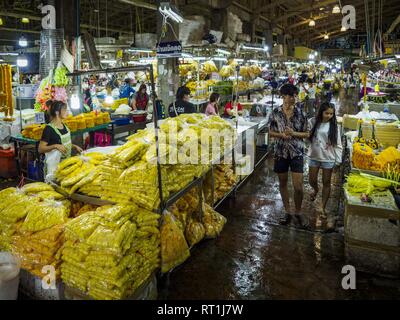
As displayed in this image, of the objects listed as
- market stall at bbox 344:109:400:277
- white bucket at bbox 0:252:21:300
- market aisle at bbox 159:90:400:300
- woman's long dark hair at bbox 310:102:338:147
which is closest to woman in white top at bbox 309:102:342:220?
woman's long dark hair at bbox 310:102:338:147

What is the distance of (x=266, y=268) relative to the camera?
3898 mm

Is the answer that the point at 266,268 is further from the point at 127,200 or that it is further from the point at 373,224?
the point at 127,200

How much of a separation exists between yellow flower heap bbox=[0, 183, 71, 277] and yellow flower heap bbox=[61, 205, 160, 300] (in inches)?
6.3

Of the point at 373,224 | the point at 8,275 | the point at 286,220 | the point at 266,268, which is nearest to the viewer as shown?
the point at 8,275

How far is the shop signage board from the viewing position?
22.3 feet

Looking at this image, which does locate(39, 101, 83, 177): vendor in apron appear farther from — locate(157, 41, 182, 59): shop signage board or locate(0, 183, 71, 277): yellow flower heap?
locate(157, 41, 182, 59): shop signage board

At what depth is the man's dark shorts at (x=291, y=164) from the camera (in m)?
4.88

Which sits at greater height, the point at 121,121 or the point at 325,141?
the point at 121,121

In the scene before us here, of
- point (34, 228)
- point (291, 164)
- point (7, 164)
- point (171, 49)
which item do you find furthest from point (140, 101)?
point (34, 228)

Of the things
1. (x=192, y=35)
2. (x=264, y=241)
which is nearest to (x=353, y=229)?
(x=264, y=241)

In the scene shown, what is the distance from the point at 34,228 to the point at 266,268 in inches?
99.6
